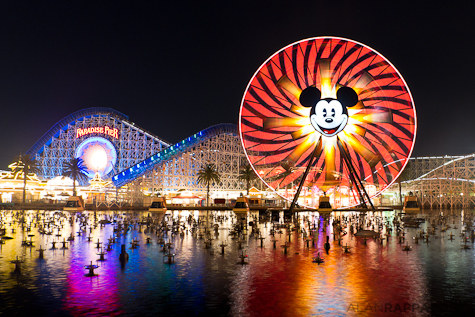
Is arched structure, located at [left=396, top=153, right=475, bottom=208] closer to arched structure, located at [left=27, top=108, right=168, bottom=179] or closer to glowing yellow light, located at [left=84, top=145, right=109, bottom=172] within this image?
arched structure, located at [left=27, top=108, right=168, bottom=179]

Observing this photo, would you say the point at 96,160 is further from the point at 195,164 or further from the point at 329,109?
the point at 329,109

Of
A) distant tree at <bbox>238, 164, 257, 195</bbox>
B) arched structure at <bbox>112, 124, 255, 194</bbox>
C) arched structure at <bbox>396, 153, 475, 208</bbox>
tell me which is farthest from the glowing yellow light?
arched structure at <bbox>396, 153, 475, 208</bbox>

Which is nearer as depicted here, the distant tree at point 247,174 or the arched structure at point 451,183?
the distant tree at point 247,174

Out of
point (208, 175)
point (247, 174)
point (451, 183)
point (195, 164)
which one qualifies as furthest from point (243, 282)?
point (451, 183)

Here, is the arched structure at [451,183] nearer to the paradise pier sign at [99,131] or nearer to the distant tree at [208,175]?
the distant tree at [208,175]

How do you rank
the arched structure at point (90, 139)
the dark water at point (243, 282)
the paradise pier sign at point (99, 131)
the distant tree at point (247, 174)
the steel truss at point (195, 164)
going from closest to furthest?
the dark water at point (243, 282), the steel truss at point (195, 164), the distant tree at point (247, 174), the paradise pier sign at point (99, 131), the arched structure at point (90, 139)

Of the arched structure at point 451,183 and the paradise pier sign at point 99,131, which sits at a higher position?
the paradise pier sign at point 99,131

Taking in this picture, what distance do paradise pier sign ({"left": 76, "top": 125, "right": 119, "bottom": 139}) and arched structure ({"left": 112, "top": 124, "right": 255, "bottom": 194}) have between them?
18268 mm

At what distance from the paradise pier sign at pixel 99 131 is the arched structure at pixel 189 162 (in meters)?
18.3

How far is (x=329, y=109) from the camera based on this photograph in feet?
107

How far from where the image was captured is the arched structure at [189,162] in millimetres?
70125

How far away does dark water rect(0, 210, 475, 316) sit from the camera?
12852mm

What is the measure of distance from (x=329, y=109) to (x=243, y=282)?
764 inches

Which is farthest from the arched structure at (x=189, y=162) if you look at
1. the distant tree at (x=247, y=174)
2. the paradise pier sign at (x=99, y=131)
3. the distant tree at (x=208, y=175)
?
the paradise pier sign at (x=99, y=131)
